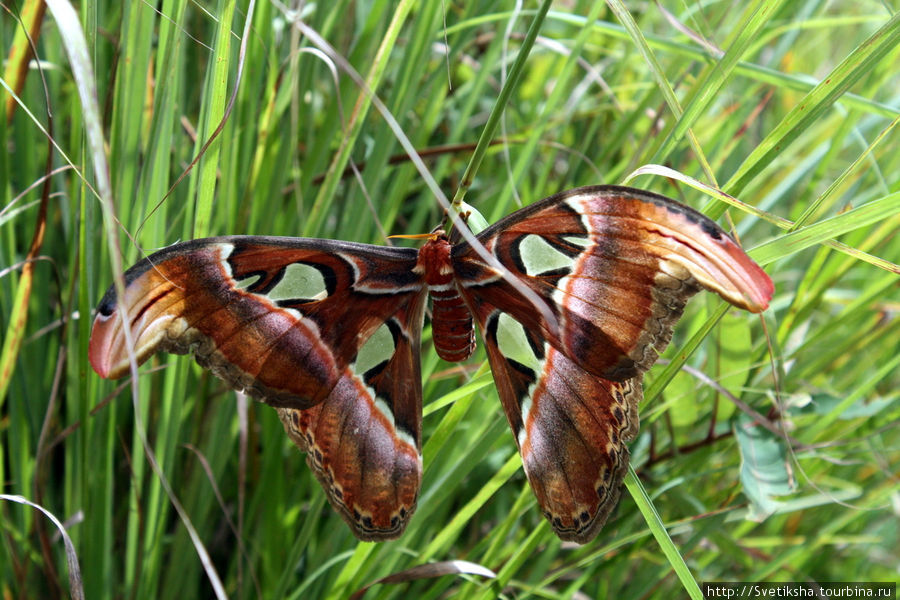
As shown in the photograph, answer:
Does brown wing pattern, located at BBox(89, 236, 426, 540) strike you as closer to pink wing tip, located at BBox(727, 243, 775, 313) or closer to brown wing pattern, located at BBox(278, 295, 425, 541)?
brown wing pattern, located at BBox(278, 295, 425, 541)

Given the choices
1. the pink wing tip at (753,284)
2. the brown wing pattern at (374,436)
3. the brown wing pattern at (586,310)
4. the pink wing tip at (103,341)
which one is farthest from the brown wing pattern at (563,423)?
the pink wing tip at (103,341)

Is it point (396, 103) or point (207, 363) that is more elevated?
point (396, 103)

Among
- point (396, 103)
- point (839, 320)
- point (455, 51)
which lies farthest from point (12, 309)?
point (839, 320)

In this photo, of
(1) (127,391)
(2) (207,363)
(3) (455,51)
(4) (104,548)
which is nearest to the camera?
(2) (207,363)

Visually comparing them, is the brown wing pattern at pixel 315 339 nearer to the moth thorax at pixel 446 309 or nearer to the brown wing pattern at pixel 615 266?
the moth thorax at pixel 446 309

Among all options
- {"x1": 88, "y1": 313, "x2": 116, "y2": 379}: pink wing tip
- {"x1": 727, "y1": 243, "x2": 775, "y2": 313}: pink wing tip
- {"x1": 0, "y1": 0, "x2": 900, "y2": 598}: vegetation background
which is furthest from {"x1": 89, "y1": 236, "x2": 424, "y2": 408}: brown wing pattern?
{"x1": 727, "y1": 243, "x2": 775, "y2": 313}: pink wing tip

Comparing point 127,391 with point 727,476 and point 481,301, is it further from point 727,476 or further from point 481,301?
point 727,476
